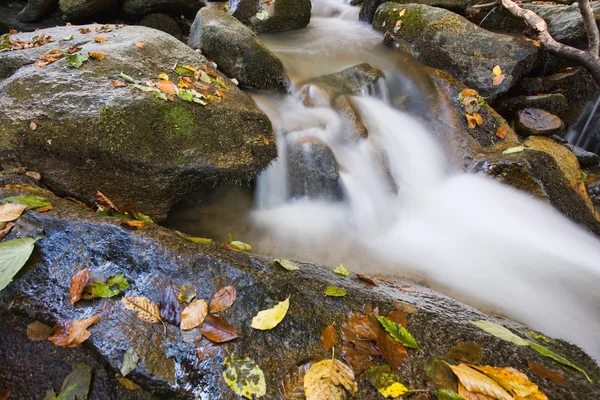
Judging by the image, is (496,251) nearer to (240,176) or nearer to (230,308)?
(240,176)

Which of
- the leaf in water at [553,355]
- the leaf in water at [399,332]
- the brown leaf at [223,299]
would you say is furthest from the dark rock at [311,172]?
the leaf in water at [553,355]

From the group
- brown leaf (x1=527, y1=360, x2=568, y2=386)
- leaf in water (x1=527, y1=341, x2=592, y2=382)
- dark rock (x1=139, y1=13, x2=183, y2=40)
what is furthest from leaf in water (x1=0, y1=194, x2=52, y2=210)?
dark rock (x1=139, y1=13, x2=183, y2=40)

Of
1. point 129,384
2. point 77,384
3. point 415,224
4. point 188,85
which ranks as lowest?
point 415,224

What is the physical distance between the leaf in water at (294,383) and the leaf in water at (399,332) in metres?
0.46

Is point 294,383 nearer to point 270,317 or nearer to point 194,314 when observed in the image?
point 270,317

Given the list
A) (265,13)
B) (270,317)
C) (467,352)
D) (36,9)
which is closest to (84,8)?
(36,9)

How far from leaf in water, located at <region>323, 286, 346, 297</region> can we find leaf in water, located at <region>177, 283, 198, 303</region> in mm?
763

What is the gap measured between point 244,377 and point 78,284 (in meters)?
1.13

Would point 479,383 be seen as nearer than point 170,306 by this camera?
Yes

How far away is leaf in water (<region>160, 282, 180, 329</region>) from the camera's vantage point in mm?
1735

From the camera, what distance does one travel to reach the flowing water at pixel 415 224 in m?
Answer: 3.30

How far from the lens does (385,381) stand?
151 centimetres

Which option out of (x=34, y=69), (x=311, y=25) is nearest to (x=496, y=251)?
(x=34, y=69)

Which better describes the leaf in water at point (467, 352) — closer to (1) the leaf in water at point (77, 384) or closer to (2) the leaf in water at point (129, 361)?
(2) the leaf in water at point (129, 361)
